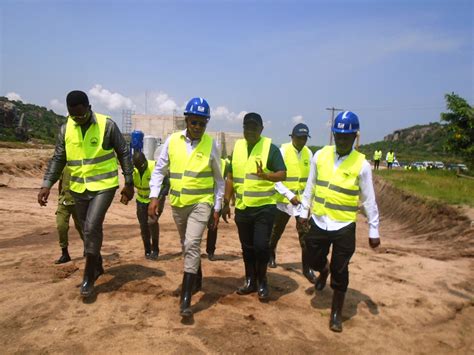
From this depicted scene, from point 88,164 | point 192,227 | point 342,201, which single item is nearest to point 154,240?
point 88,164

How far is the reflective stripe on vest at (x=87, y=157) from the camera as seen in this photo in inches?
185

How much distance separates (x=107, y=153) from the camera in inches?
191

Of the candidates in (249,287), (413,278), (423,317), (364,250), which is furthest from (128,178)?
(364,250)

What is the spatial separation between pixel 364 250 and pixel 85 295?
246 inches

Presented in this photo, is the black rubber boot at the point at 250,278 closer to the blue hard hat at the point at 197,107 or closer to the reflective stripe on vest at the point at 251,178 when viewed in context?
the reflective stripe on vest at the point at 251,178

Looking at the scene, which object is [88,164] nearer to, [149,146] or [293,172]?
[293,172]

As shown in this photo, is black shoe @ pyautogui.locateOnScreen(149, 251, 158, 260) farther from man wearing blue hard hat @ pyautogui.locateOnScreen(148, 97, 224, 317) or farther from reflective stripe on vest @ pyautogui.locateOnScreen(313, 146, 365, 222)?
reflective stripe on vest @ pyautogui.locateOnScreen(313, 146, 365, 222)

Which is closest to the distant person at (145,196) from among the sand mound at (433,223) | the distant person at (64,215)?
the distant person at (64,215)

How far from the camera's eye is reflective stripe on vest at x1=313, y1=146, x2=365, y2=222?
14.3ft

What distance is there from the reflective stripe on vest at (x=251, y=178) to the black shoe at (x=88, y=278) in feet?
6.09

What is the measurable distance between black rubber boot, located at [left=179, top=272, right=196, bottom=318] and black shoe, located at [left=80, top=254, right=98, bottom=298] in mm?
1133

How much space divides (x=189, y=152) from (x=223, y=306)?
5.93 ft

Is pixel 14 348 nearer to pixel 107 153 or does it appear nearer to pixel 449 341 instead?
pixel 107 153

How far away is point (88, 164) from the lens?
4.71 meters
